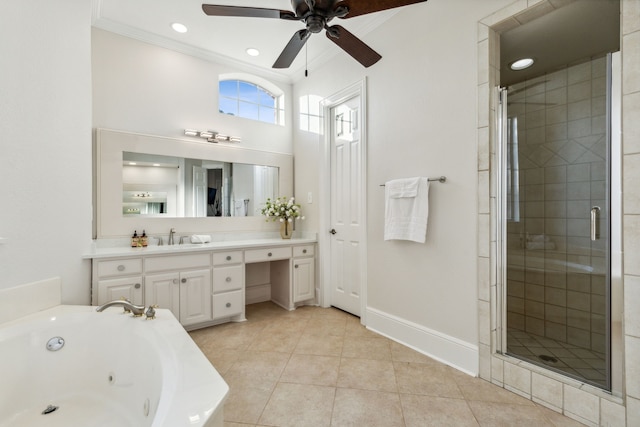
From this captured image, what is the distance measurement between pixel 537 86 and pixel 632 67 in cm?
62

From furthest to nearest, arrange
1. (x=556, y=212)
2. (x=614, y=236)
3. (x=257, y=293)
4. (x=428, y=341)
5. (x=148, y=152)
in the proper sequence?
(x=257, y=293)
(x=148, y=152)
(x=428, y=341)
(x=556, y=212)
(x=614, y=236)

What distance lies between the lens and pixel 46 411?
152cm

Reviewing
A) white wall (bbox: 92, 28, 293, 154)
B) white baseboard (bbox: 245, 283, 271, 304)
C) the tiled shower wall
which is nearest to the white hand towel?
the tiled shower wall

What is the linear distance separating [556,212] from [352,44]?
5.88ft

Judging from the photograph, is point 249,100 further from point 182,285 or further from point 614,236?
point 614,236

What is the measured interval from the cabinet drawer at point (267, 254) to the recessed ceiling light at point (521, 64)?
2926 mm

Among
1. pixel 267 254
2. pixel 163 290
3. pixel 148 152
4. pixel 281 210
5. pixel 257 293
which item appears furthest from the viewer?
pixel 257 293

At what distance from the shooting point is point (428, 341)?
227 centimetres

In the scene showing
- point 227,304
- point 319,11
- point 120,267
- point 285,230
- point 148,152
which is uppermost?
point 319,11

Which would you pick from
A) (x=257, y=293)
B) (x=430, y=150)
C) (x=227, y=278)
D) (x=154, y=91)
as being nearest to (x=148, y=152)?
(x=154, y=91)

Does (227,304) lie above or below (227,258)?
below

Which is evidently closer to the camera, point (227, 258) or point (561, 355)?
point (561, 355)

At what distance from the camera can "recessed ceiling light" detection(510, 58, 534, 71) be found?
2736 millimetres

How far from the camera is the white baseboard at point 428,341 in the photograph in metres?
2.01
